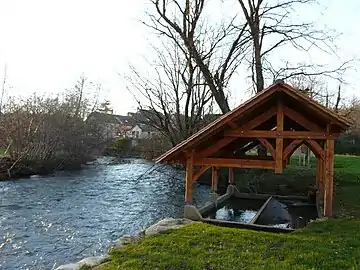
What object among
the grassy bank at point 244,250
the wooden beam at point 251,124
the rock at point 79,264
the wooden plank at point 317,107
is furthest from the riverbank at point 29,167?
the wooden plank at point 317,107

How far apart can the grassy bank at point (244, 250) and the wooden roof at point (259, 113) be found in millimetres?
2057

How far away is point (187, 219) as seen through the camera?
1009 centimetres

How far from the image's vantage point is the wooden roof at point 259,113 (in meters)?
9.46

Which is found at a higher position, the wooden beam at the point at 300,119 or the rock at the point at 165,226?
the wooden beam at the point at 300,119

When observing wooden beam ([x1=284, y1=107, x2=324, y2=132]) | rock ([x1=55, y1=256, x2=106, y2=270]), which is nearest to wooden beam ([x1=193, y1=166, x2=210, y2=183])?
wooden beam ([x1=284, y1=107, x2=324, y2=132])

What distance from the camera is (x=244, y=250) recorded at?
6996mm

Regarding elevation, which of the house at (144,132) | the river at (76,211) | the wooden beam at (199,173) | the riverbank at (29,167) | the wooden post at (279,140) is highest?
the house at (144,132)

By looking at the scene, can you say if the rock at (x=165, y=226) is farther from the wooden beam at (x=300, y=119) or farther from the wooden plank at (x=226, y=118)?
the wooden beam at (x=300, y=119)

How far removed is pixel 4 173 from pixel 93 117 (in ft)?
49.8

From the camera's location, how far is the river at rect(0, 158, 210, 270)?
9.56 m

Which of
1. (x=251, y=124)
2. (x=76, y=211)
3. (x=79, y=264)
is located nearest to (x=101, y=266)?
(x=79, y=264)

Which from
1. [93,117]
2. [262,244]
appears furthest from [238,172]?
[93,117]

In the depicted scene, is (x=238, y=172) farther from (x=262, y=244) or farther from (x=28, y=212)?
(x=262, y=244)

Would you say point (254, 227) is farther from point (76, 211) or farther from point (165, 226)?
point (76, 211)
